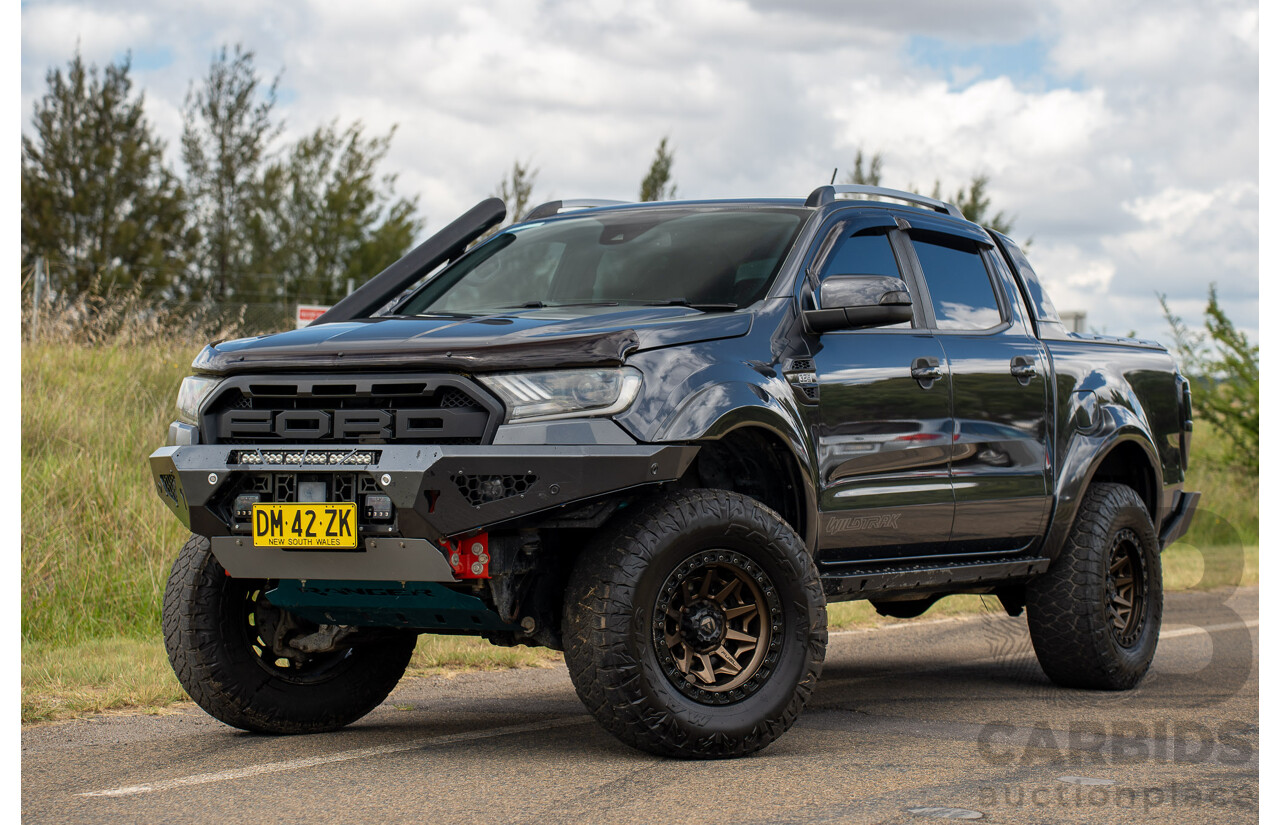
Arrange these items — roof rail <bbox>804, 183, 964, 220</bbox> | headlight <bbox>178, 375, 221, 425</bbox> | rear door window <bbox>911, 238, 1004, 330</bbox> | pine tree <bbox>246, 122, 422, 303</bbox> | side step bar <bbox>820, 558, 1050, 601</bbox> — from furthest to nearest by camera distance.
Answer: pine tree <bbox>246, 122, 422, 303</bbox>, rear door window <bbox>911, 238, 1004, 330</bbox>, roof rail <bbox>804, 183, 964, 220</bbox>, side step bar <bbox>820, 558, 1050, 601</bbox>, headlight <bbox>178, 375, 221, 425</bbox>

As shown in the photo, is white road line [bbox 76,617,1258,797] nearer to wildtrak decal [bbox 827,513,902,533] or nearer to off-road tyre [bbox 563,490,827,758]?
off-road tyre [bbox 563,490,827,758]

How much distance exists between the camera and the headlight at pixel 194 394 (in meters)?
5.20

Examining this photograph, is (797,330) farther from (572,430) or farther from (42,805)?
(42,805)

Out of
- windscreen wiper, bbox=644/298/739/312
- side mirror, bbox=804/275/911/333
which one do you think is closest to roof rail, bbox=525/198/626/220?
windscreen wiper, bbox=644/298/739/312

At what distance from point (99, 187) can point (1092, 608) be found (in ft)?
106

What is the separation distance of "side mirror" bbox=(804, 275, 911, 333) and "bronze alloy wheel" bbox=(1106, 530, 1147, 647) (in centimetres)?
240

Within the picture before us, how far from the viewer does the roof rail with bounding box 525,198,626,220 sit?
23.0 ft

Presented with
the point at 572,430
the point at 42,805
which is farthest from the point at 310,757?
the point at 572,430

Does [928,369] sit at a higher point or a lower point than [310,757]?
higher

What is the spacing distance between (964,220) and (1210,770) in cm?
309

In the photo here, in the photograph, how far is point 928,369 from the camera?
614 centimetres

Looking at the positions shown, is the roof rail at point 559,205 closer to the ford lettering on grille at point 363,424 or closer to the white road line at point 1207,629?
the ford lettering on grille at point 363,424

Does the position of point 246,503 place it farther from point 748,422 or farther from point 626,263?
point 626,263

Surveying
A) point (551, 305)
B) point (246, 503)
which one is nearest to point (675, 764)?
point (246, 503)
